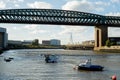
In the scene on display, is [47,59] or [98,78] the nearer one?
[98,78]

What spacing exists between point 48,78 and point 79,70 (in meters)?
16.1

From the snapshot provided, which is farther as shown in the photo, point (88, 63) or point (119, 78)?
point (88, 63)

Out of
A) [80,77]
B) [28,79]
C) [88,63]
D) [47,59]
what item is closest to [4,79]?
[28,79]

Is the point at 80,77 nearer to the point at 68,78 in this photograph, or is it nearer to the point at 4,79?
the point at 68,78

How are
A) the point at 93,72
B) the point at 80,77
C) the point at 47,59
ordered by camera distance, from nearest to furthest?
1. the point at 80,77
2. the point at 93,72
3. the point at 47,59

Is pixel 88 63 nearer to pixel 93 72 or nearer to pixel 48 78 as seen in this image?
pixel 93 72

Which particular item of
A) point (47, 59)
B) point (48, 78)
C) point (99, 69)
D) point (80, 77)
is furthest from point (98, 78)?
point (47, 59)

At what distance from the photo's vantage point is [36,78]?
61.8 metres

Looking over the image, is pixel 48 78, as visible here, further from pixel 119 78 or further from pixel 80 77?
pixel 119 78

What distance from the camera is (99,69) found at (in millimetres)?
75750

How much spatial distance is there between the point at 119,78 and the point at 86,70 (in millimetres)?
16683

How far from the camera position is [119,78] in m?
60.0

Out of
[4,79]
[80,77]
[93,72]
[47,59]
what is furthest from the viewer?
[47,59]

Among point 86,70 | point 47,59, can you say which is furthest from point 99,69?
point 47,59
